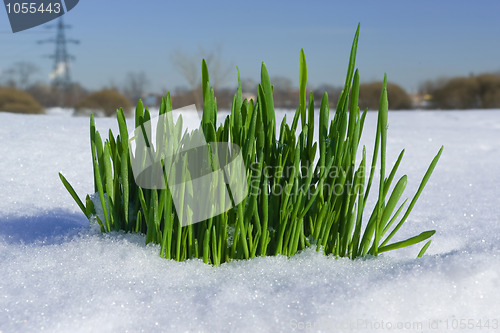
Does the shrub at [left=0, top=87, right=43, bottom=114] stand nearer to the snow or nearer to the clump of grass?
the snow

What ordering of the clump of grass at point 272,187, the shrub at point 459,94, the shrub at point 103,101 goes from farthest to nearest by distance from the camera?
the shrub at point 459,94, the shrub at point 103,101, the clump of grass at point 272,187

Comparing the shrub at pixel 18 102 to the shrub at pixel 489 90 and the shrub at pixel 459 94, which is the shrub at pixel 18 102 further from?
the shrub at pixel 489 90

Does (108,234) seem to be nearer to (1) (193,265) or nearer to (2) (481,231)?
(1) (193,265)

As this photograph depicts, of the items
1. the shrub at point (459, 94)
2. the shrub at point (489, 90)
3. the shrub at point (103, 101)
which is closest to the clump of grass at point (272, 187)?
the shrub at point (103, 101)

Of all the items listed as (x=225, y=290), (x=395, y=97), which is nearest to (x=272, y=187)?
(x=225, y=290)

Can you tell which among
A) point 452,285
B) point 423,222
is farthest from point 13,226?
point 423,222
